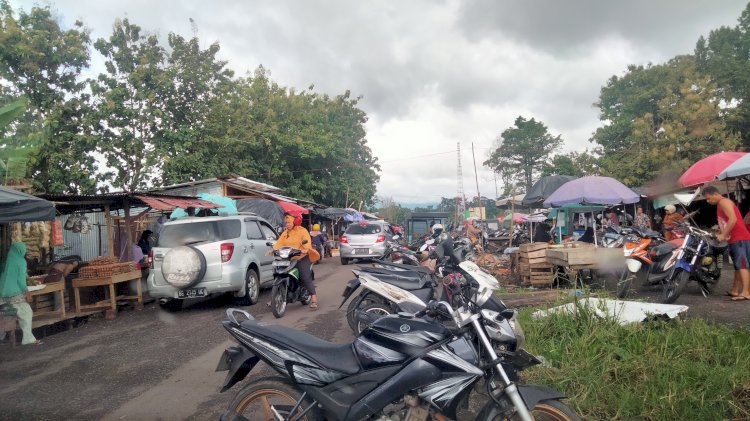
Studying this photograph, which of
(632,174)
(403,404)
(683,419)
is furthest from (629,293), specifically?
(632,174)

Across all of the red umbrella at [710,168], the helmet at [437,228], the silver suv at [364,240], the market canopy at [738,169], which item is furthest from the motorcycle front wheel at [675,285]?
the silver suv at [364,240]

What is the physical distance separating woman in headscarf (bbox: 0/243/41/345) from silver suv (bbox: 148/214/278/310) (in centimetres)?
183

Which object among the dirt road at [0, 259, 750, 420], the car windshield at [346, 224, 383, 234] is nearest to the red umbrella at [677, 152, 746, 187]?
the dirt road at [0, 259, 750, 420]

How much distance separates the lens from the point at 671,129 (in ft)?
67.5

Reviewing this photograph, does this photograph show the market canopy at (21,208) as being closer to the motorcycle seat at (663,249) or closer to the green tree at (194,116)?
the motorcycle seat at (663,249)

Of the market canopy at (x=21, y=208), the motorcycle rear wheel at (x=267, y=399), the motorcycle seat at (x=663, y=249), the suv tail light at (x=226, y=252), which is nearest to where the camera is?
the motorcycle rear wheel at (x=267, y=399)

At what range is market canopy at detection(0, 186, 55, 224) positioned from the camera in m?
5.90

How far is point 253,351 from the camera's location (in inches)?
112

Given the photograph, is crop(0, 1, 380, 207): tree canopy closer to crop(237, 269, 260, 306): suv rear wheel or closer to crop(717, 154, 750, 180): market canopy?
crop(237, 269, 260, 306): suv rear wheel

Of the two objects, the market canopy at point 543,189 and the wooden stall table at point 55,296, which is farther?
the market canopy at point 543,189

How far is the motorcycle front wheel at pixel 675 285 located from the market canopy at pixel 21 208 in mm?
8754

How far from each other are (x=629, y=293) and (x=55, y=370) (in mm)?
8239

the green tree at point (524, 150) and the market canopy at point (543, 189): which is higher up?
the green tree at point (524, 150)

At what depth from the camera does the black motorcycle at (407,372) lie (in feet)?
8.36
